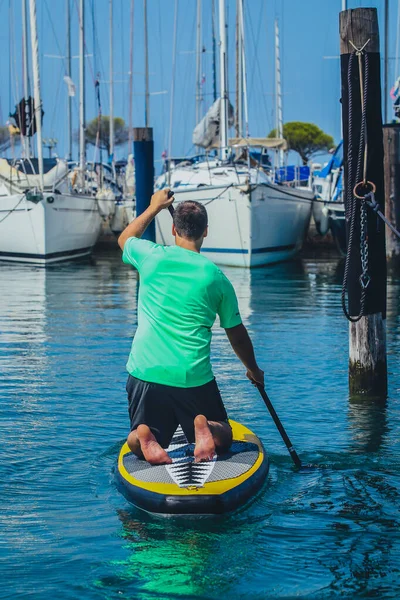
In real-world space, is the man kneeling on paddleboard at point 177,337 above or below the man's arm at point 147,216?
below

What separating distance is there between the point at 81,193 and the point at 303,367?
69.4ft

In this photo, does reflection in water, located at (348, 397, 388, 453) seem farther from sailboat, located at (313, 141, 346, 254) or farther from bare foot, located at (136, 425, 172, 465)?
sailboat, located at (313, 141, 346, 254)

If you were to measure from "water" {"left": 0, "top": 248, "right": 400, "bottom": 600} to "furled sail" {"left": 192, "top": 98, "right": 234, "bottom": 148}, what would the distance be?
55.4ft

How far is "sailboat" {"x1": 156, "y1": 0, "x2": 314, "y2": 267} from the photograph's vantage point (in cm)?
2578

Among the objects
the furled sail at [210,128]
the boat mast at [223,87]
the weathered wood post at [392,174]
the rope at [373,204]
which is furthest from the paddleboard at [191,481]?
the furled sail at [210,128]

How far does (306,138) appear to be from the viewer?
231 feet

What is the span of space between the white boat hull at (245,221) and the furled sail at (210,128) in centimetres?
286

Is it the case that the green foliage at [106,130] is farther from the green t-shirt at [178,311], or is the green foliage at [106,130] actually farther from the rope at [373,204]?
the green t-shirt at [178,311]

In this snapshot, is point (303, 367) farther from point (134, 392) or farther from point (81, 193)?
point (81, 193)

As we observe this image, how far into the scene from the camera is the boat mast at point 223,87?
2797cm

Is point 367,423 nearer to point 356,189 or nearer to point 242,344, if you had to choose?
point 356,189

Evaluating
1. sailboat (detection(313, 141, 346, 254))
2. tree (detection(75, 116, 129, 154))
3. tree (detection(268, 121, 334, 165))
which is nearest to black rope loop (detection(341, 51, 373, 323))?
sailboat (detection(313, 141, 346, 254))

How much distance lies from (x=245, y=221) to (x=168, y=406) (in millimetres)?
20007

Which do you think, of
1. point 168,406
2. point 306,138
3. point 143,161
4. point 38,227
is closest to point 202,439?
point 168,406
